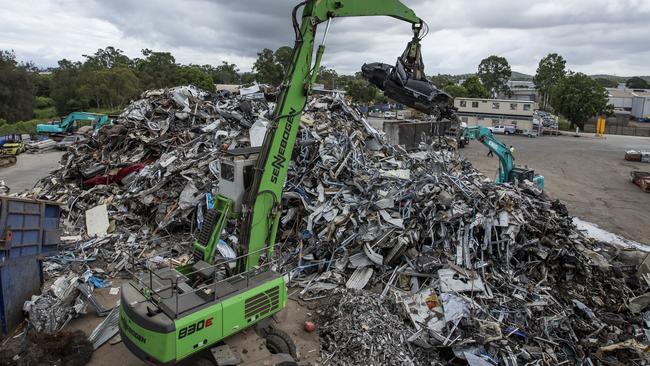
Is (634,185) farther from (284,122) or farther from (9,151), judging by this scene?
(9,151)

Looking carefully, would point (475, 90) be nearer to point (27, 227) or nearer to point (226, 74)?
point (226, 74)

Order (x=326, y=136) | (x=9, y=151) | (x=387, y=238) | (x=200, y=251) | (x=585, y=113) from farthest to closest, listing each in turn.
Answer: (x=585, y=113) → (x=9, y=151) → (x=326, y=136) → (x=387, y=238) → (x=200, y=251)

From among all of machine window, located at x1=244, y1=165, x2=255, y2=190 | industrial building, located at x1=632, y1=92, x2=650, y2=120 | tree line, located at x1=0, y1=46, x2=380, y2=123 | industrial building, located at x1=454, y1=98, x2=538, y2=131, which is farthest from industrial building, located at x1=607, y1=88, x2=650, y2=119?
machine window, located at x1=244, y1=165, x2=255, y2=190

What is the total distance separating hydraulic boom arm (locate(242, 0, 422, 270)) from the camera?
580 cm

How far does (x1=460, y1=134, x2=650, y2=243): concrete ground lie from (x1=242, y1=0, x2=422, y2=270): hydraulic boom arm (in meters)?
13.1

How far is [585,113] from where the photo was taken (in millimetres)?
48156

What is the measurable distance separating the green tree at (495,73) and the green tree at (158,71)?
5382 cm

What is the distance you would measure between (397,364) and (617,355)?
3952mm

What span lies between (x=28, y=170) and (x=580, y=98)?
5328cm

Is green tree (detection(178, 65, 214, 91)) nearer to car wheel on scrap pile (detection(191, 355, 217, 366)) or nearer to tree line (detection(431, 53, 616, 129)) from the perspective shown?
tree line (detection(431, 53, 616, 129))

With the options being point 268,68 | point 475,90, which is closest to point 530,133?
point 475,90

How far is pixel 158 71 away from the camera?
57344mm

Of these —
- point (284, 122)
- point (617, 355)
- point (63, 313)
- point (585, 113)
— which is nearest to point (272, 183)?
point (284, 122)

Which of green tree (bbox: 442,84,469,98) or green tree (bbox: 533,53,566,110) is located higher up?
green tree (bbox: 533,53,566,110)
